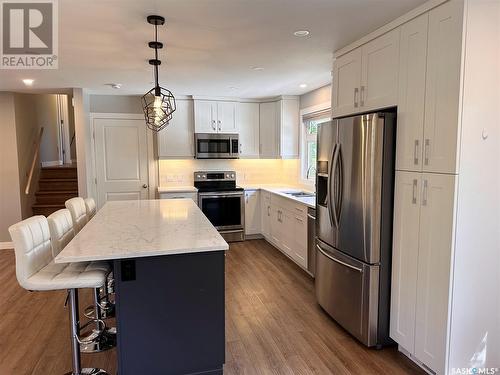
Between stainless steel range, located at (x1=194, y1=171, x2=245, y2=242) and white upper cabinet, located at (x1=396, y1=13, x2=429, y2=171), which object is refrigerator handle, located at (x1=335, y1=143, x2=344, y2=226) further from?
stainless steel range, located at (x1=194, y1=171, x2=245, y2=242)

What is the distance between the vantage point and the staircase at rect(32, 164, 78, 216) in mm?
5828

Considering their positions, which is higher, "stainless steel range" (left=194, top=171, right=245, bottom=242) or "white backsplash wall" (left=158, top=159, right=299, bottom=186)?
"white backsplash wall" (left=158, top=159, right=299, bottom=186)

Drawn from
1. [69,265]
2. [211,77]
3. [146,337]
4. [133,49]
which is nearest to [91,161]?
[211,77]

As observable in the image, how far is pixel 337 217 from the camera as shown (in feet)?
9.09

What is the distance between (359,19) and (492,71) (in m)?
0.90

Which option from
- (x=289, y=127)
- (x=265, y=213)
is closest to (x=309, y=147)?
(x=289, y=127)

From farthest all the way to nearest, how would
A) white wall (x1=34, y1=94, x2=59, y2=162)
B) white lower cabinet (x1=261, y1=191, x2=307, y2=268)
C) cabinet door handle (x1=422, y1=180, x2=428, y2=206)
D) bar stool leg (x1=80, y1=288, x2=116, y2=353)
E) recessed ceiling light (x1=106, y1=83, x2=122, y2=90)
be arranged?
1. white wall (x1=34, y1=94, x2=59, y2=162)
2. recessed ceiling light (x1=106, y1=83, x2=122, y2=90)
3. white lower cabinet (x1=261, y1=191, x2=307, y2=268)
4. bar stool leg (x1=80, y1=288, x2=116, y2=353)
5. cabinet door handle (x1=422, y1=180, x2=428, y2=206)

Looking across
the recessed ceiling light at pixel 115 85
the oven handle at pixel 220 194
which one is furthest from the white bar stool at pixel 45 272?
the oven handle at pixel 220 194

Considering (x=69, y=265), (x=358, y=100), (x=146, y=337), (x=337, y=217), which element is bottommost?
(x=146, y=337)

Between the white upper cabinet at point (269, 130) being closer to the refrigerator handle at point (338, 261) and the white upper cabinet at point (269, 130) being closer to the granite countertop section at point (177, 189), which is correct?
the granite countertop section at point (177, 189)

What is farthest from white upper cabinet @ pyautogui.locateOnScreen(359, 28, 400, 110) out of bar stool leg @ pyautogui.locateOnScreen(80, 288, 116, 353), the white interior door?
the white interior door

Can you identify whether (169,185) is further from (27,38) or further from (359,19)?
(359,19)

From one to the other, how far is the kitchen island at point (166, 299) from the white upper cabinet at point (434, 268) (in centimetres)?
128

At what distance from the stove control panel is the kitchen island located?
11.6 feet
